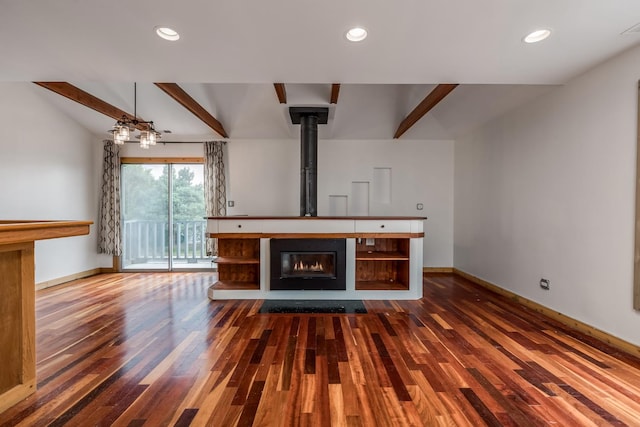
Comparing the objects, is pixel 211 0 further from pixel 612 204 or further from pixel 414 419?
pixel 612 204

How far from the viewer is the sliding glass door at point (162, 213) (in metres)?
5.31

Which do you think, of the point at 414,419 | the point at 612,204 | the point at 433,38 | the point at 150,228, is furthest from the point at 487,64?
the point at 150,228

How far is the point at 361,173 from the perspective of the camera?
5262 mm

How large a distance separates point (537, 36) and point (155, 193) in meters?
5.77

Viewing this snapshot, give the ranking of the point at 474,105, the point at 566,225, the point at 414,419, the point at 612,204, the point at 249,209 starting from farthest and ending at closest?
the point at 249,209 → the point at 474,105 → the point at 566,225 → the point at 612,204 → the point at 414,419

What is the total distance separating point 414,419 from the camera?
1502 mm

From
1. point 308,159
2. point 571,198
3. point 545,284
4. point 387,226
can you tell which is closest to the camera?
point 571,198

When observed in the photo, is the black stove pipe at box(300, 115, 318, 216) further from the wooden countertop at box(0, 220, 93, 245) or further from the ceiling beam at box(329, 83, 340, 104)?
the wooden countertop at box(0, 220, 93, 245)

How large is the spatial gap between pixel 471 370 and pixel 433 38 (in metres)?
2.41

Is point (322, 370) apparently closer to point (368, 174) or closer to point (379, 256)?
point (379, 256)

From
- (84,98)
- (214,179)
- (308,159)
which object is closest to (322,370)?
(308,159)

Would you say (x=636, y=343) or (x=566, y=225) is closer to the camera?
(x=636, y=343)

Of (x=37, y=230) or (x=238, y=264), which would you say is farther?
(x=238, y=264)

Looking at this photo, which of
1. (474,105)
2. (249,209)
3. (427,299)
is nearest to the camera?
(427,299)
